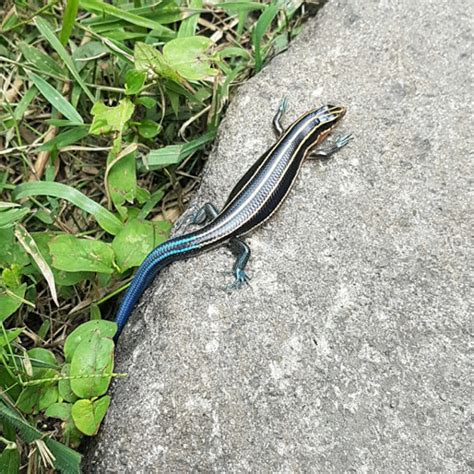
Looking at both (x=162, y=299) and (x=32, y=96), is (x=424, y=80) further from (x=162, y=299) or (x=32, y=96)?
(x=32, y=96)

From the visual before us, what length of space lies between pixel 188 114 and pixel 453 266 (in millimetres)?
1782

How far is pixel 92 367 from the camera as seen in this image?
301 centimetres

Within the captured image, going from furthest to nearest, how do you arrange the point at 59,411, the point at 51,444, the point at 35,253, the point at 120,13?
the point at 120,13
the point at 35,253
the point at 59,411
the point at 51,444

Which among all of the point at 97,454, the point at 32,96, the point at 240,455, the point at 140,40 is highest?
the point at 140,40

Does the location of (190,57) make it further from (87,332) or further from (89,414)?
(89,414)

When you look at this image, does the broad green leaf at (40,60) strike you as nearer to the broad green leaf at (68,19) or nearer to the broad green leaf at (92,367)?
the broad green leaf at (68,19)

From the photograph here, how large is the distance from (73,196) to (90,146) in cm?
42

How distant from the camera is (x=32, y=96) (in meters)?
4.03

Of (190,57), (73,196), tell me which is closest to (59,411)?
(73,196)

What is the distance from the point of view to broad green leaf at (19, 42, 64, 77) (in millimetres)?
3998

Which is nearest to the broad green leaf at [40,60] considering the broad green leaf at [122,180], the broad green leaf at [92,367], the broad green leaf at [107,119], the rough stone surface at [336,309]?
the broad green leaf at [107,119]

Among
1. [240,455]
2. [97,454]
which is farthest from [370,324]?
[97,454]

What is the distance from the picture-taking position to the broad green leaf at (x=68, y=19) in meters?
3.83

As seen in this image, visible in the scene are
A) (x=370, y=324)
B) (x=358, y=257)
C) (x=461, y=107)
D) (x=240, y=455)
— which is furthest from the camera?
(x=461, y=107)
